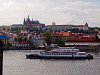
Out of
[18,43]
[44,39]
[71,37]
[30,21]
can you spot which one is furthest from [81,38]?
[30,21]

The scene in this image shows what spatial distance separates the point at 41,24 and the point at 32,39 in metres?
54.2

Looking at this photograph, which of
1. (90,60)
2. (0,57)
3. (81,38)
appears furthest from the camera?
(81,38)

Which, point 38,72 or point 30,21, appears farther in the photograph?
point 30,21

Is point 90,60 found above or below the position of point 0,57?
below

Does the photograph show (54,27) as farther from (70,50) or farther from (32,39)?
(70,50)

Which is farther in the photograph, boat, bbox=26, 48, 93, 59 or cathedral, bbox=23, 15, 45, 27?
cathedral, bbox=23, 15, 45, 27

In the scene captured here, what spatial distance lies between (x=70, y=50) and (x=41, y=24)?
232 ft

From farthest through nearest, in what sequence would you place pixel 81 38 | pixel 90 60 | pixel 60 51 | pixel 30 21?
pixel 30 21
pixel 81 38
pixel 60 51
pixel 90 60

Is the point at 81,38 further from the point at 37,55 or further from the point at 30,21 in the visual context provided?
the point at 30,21

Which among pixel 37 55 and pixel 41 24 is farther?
pixel 41 24

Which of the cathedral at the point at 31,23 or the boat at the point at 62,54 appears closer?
the boat at the point at 62,54

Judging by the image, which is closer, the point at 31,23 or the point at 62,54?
the point at 62,54

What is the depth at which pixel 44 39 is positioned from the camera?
167 feet

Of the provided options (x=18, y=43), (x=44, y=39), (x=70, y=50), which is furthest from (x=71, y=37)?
(x=70, y=50)
